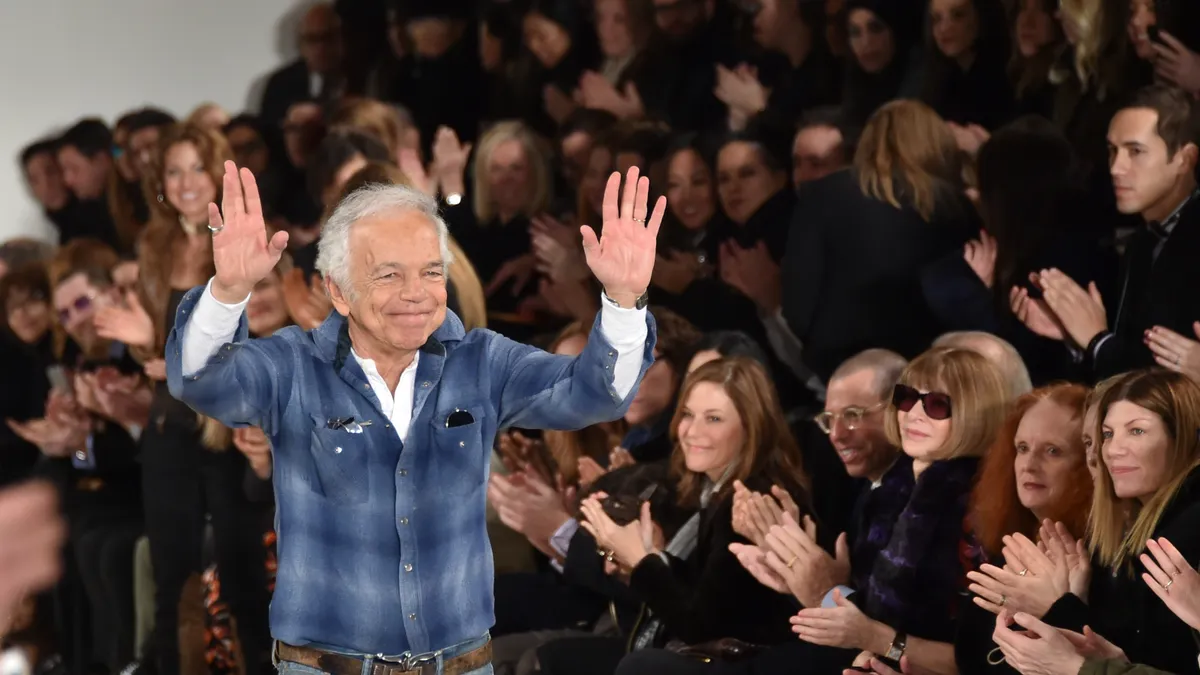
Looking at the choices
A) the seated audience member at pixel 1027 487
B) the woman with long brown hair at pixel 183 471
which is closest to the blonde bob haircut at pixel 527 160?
the woman with long brown hair at pixel 183 471

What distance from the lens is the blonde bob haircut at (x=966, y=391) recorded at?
3990 millimetres

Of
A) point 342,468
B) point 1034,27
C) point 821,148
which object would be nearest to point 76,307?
point 821,148

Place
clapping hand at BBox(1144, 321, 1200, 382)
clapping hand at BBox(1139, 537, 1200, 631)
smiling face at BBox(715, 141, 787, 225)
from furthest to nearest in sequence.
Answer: smiling face at BBox(715, 141, 787, 225) < clapping hand at BBox(1144, 321, 1200, 382) < clapping hand at BBox(1139, 537, 1200, 631)

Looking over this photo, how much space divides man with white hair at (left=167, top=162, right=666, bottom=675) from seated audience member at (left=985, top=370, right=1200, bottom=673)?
3.83ft

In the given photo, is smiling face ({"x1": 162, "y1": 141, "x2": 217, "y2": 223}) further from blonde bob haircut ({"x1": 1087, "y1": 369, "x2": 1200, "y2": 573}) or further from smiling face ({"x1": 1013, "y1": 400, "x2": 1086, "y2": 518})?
blonde bob haircut ({"x1": 1087, "y1": 369, "x2": 1200, "y2": 573})

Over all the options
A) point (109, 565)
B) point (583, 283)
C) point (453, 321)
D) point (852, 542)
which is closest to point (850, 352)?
point (852, 542)

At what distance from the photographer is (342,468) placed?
2867mm

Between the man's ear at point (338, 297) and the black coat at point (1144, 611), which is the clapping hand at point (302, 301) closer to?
the man's ear at point (338, 297)

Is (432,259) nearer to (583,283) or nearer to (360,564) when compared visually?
(360,564)

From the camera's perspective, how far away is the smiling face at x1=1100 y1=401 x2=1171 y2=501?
352cm

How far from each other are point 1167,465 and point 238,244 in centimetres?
186

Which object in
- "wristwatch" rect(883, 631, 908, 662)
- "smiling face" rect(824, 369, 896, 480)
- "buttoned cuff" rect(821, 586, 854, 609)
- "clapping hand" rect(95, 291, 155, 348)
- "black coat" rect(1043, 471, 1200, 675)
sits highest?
"clapping hand" rect(95, 291, 155, 348)

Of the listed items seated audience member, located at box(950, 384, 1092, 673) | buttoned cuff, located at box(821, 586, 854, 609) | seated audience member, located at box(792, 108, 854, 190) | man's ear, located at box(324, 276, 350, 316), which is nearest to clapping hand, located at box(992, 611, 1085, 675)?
seated audience member, located at box(950, 384, 1092, 673)

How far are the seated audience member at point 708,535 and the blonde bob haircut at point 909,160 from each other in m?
0.73
